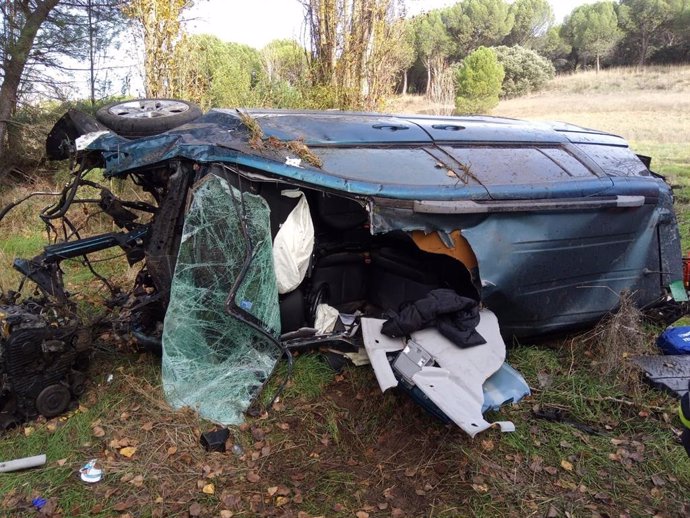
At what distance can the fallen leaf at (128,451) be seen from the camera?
329 centimetres

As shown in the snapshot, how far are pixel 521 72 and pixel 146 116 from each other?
32974 millimetres

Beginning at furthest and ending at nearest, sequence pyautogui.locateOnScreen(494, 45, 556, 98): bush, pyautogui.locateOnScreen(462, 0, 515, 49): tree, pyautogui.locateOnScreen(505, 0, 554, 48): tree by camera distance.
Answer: pyautogui.locateOnScreen(505, 0, 554, 48): tree → pyautogui.locateOnScreen(462, 0, 515, 49): tree → pyautogui.locateOnScreen(494, 45, 556, 98): bush

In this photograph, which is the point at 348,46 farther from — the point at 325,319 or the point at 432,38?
the point at 432,38

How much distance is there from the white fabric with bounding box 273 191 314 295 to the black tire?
106 centimetres

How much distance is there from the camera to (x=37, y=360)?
11.4 ft

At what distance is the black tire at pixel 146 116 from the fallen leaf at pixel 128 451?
214 cm

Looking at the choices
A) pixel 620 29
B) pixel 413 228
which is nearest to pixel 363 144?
pixel 413 228

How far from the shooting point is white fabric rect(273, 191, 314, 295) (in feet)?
12.7

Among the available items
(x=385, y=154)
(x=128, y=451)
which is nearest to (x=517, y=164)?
(x=385, y=154)

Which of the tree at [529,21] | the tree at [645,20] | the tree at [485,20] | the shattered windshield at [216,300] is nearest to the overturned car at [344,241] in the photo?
the shattered windshield at [216,300]

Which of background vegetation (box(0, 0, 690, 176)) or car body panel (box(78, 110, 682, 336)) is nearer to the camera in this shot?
car body panel (box(78, 110, 682, 336))

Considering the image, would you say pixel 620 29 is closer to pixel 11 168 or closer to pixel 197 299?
pixel 11 168

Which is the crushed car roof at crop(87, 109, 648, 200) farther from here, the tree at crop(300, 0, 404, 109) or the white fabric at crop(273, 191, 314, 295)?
the tree at crop(300, 0, 404, 109)

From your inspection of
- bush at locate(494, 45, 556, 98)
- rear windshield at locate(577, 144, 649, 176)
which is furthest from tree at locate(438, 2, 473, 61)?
rear windshield at locate(577, 144, 649, 176)
